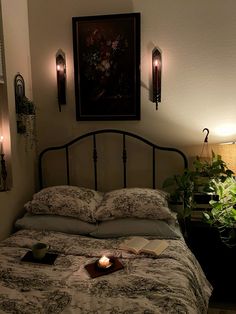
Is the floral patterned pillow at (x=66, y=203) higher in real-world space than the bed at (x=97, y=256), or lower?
higher

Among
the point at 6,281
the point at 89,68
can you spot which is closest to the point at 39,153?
the point at 89,68

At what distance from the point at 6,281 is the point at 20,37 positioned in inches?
75.7

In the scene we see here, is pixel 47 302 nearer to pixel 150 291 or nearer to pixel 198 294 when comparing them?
pixel 150 291

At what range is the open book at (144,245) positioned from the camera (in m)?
1.95

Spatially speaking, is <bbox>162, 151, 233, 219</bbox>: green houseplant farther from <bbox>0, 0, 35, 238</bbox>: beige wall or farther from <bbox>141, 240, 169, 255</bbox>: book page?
<bbox>0, 0, 35, 238</bbox>: beige wall

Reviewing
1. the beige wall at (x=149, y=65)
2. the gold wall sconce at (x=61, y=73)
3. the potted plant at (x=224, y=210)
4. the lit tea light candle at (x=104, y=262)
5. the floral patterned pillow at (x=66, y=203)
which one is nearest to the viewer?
the lit tea light candle at (x=104, y=262)

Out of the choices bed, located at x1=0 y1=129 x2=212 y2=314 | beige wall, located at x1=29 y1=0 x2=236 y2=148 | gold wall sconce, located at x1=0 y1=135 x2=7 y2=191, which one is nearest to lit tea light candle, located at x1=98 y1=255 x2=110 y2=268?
bed, located at x1=0 y1=129 x2=212 y2=314

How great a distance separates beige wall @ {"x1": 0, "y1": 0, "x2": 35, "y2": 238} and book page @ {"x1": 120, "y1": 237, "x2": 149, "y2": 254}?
94 cm

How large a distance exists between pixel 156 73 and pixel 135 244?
1.38 metres

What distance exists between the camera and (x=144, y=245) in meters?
2.02

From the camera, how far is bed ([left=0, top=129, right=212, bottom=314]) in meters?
1.48

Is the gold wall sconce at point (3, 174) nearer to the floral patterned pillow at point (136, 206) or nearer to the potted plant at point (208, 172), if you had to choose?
the floral patterned pillow at point (136, 206)

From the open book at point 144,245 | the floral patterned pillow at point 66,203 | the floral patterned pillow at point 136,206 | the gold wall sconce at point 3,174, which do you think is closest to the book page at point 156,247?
the open book at point 144,245

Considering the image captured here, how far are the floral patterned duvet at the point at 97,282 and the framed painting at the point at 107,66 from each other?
1151 millimetres
